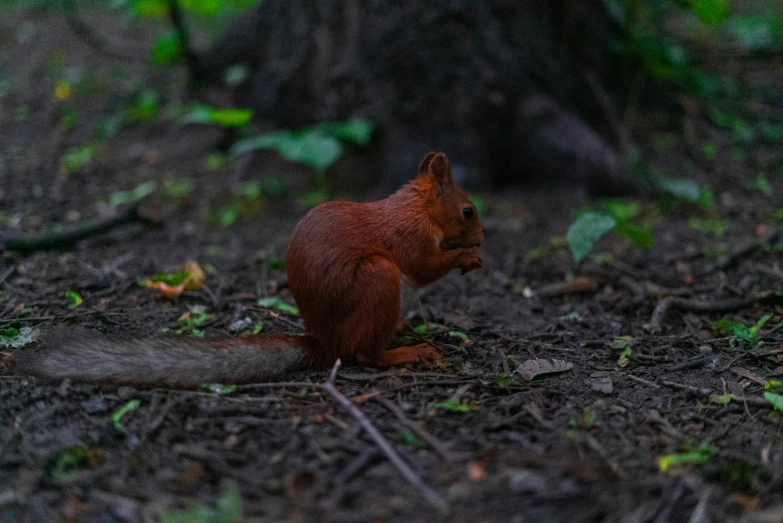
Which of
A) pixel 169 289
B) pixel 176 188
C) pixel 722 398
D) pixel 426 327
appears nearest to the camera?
pixel 722 398

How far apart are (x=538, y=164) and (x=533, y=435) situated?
3.47 meters

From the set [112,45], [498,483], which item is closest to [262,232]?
[498,483]

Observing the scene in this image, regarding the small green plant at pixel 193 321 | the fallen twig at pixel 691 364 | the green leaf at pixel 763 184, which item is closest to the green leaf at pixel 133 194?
the small green plant at pixel 193 321

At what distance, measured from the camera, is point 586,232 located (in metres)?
3.61

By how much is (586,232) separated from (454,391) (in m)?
1.41

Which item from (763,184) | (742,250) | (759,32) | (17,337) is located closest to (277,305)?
(17,337)

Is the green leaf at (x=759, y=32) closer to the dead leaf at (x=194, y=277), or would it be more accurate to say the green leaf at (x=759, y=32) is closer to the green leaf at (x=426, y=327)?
the green leaf at (x=426, y=327)

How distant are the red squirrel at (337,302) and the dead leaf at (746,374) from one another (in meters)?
1.29

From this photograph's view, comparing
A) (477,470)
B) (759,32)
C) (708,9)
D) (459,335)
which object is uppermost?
(708,9)

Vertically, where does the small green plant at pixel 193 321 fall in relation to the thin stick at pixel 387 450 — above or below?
above

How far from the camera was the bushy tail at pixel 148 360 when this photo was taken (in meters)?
2.52

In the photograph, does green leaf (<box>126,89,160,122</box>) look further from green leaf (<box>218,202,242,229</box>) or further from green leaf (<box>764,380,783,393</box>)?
green leaf (<box>764,380,783,393</box>)

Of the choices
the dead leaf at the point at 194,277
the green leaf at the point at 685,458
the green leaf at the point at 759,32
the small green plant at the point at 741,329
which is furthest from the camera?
the green leaf at the point at 759,32

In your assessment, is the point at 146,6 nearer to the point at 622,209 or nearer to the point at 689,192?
the point at 622,209
